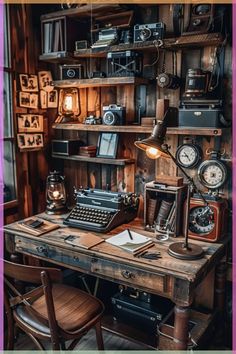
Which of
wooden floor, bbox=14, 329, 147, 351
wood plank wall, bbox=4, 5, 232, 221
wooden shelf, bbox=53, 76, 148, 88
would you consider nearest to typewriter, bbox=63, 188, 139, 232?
wood plank wall, bbox=4, 5, 232, 221

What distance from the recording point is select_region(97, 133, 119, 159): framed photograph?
2.45 meters

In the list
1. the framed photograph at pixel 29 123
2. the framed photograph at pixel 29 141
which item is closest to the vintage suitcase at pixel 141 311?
the framed photograph at pixel 29 141

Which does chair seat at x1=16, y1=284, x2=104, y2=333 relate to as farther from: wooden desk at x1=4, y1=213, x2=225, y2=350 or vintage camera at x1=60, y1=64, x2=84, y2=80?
vintage camera at x1=60, y1=64, x2=84, y2=80

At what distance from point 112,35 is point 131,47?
0.63ft

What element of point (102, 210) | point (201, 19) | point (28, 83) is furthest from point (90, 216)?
point (201, 19)

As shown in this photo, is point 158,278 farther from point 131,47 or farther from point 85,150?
point 131,47

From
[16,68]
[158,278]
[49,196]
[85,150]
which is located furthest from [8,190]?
[158,278]

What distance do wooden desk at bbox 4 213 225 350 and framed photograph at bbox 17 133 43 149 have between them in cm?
63

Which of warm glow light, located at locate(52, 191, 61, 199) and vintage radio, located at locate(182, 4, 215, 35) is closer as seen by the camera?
vintage radio, located at locate(182, 4, 215, 35)

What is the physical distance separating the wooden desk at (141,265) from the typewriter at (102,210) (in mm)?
53

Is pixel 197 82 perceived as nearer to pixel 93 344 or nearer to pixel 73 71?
pixel 73 71

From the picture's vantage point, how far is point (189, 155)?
2.21 metres

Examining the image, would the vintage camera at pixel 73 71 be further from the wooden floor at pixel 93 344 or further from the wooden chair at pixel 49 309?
the wooden floor at pixel 93 344

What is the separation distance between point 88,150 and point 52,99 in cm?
53
